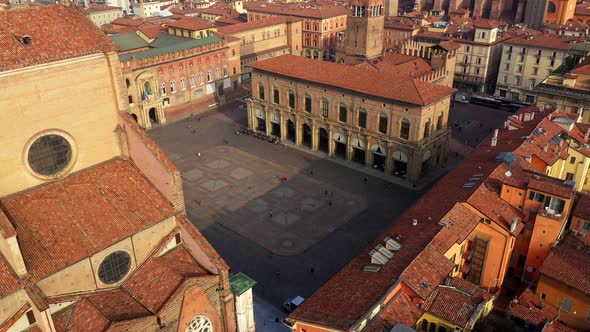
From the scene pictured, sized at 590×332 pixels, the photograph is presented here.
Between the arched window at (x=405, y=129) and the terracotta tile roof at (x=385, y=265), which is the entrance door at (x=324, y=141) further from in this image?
the terracotta tile roof at (x=385, y=265)

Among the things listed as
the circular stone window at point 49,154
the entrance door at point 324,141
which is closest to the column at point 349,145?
the entrance door at point 324,141

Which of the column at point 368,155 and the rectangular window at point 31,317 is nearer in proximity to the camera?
the rectangular window at point 31,317

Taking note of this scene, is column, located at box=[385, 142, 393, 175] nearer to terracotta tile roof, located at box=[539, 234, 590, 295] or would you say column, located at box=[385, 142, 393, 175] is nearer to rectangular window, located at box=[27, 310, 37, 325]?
terracotta tile roof, located at box=[539, 234, 590, 295]

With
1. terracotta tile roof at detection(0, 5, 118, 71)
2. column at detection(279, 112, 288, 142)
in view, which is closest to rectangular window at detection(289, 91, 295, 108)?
column at detection(279, 112, 288, 142)

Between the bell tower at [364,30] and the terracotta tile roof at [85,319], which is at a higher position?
the bell tower at [364,30]

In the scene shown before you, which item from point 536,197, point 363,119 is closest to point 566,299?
point 536,197

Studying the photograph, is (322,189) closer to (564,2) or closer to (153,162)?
(153,162)
